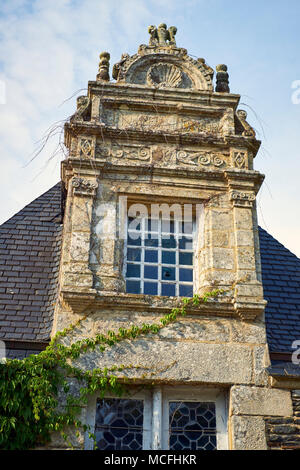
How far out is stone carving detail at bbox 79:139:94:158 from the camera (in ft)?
22.5

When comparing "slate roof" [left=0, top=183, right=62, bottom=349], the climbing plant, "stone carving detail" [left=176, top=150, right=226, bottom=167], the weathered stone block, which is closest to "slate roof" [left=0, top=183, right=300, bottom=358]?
"slate roof" [left=0, top=183, right=62, bottom=349]

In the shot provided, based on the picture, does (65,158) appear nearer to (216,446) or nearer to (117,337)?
(117,337)

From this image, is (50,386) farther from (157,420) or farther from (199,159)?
(199,159)

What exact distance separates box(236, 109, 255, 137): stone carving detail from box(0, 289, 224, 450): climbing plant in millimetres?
2507

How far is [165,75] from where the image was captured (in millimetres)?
7668

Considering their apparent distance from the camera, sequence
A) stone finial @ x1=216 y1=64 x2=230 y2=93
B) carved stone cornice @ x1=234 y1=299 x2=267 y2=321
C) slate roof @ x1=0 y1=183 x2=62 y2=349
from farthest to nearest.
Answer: stone finial @ x1=216 y1=64 x2=230 y2=93 → slate roof @ x1=0 y1=183 x2=62 y2=349 → carved stone cornice @ x1=234 y1=299 x2=267 y2=321

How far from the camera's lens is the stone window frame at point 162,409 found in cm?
556

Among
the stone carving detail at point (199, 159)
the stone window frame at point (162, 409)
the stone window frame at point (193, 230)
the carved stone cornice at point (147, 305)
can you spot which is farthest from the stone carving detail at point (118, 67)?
the stone window frame at point (162, 409)

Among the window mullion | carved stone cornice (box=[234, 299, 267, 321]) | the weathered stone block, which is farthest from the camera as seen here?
carved stone cornice (box=[234, 299, 267, 321])

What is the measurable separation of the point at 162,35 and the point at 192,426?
4907 mm

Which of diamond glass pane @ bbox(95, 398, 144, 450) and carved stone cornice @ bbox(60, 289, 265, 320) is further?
carved stone cornice @ bbox(60, 289, 265, 320)

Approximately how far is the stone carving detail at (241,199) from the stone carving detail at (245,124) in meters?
0.83

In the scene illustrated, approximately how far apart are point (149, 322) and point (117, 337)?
355 mm

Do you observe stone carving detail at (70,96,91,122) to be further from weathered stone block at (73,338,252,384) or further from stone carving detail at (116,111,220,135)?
weathered stone block at (73,338,252,384)
